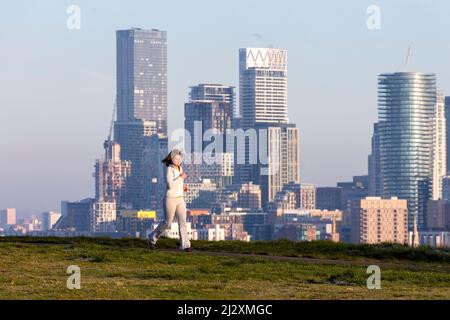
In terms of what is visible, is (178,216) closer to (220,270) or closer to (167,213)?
(167,213)

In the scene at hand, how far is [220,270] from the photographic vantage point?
92.3 feet

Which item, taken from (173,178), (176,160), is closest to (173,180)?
(173,178)

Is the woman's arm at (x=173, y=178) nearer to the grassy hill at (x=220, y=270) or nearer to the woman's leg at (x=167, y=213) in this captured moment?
the woman's leg at (x=167, y=213)

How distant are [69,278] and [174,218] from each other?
8913 millimetres

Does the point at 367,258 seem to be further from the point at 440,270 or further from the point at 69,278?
the point at 69,278

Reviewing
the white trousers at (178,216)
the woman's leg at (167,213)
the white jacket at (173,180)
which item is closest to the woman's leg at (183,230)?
the white trousers at (178,216)

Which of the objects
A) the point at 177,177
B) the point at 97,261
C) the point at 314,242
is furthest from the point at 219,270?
the point at 314,242

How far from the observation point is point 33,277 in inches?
1053

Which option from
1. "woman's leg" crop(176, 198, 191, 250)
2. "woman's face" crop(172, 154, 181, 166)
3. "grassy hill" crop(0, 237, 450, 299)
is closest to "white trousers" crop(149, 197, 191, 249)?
"woman's leg" crop(176, 198, 191, 250)

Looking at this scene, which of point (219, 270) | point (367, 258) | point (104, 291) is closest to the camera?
point (104, 291)

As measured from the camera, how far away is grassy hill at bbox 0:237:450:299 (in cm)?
2433
